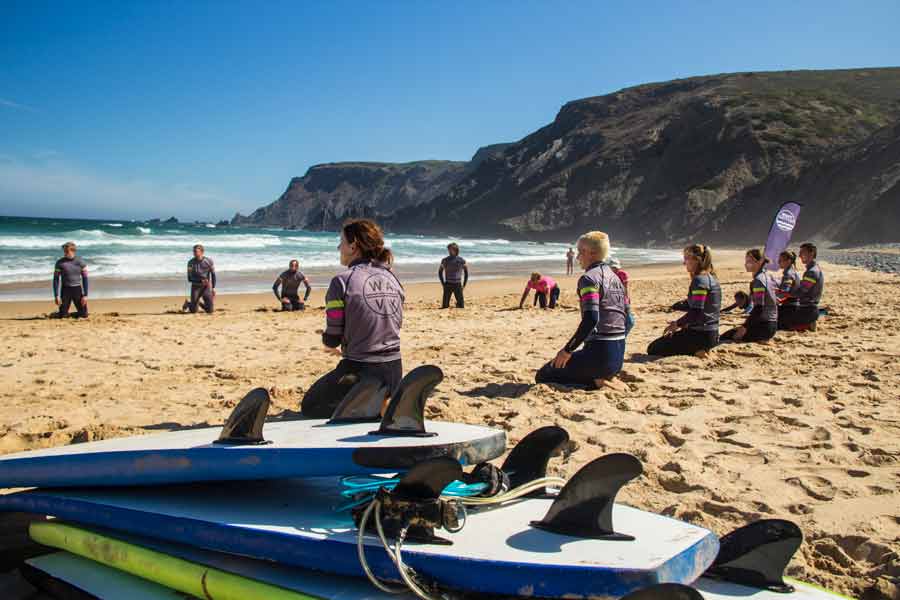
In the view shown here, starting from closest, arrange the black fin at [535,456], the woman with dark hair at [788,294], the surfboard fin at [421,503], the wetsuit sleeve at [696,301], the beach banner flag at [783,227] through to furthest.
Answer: the surfboard fin at [421,503]
the black fin at [535,456]
the wetsuit sleeve at [696,301]
the woman with dark hair at [788,294]
the beach banner flag at [783,227]

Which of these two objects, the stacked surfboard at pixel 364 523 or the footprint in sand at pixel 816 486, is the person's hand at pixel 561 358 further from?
the stacked surfboard at pixel 364 523

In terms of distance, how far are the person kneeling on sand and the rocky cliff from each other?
4557 cm

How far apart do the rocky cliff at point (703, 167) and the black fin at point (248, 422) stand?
49205mm


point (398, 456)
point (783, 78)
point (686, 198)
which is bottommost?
point (398, 456)

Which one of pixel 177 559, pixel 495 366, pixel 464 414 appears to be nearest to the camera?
pixel 177 559

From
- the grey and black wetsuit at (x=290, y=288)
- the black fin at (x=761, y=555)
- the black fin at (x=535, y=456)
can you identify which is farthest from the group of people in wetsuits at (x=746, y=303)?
the grey and black wetsuit at (x=290, y=288)

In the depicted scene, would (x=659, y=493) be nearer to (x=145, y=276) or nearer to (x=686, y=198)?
(x=145, y=276)

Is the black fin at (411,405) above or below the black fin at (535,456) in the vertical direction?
above

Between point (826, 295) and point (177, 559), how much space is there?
45.9 feet

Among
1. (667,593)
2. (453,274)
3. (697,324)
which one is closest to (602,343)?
(697,324)

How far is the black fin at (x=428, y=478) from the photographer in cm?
198

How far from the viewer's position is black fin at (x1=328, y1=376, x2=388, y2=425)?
2965 millimetres

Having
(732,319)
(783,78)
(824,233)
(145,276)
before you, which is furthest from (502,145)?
(732,319)

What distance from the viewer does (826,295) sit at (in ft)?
43.3
